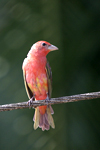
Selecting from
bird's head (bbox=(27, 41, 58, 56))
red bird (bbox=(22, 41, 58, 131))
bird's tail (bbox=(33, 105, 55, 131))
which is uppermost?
bird's head (bbox=(27, 41, 58, 56))

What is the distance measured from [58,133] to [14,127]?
0.68 metres

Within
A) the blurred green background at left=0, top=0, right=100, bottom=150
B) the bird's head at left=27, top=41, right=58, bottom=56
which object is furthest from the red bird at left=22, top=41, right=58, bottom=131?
the blurred green background at left=0, top=0, right=100, bottom=150

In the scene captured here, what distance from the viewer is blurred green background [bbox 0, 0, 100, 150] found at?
352cm

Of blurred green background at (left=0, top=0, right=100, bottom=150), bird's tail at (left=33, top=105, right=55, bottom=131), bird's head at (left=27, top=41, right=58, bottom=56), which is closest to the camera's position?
bird's head at (left=27, top=41, right=58, bottom=56)

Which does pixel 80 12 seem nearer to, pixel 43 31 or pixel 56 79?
pixel 43 31

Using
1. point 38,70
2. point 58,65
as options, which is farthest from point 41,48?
point 58,65

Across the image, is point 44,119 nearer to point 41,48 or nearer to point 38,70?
point 38,70

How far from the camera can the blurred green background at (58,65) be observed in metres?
3.52

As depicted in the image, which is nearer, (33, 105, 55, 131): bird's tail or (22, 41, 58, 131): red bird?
(22, 41, 58, 131): red bird

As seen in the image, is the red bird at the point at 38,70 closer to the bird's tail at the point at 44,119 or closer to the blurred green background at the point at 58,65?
the bird's tail at the point at 44,119

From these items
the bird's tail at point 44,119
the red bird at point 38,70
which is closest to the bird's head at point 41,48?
the red bird at point 38,70

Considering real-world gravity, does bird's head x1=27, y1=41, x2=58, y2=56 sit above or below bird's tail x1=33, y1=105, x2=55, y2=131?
above

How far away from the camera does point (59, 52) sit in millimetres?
3490

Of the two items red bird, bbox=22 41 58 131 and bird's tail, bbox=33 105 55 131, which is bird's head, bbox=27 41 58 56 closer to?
red bird, bbox=22 41 58 131
